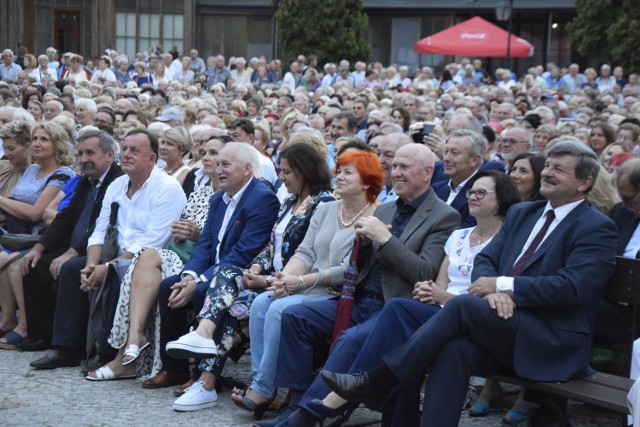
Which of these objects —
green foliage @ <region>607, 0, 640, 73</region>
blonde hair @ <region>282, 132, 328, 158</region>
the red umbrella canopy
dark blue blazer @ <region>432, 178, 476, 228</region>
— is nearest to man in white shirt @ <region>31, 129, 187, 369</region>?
blonde hair @ <region>282, 132, 328, 158</region>

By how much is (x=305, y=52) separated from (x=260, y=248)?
28.2 metres

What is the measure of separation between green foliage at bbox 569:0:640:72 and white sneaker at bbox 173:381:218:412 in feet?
87.5

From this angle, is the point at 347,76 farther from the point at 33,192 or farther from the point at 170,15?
the point at 33,192

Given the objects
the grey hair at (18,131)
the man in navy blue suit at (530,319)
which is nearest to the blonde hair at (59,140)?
the grey hair at (18,131)

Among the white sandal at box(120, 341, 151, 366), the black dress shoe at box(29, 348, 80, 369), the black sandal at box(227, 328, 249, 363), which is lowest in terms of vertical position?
the black dress shoe at box(29, 348, 80, 369)

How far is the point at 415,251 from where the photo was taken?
6.13 m

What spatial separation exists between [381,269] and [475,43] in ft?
85.5

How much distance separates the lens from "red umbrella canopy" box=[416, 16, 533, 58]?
30.9m

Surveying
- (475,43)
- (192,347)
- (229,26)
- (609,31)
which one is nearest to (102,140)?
(192,347)

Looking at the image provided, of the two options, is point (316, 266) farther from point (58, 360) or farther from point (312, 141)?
point (58, 360)

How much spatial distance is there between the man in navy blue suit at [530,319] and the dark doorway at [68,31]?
3494cm

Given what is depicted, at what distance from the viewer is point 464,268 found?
19.8 ft

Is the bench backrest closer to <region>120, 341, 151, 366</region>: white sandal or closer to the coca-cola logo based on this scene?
<region>120, 341, 151, 366</region>: white sandal

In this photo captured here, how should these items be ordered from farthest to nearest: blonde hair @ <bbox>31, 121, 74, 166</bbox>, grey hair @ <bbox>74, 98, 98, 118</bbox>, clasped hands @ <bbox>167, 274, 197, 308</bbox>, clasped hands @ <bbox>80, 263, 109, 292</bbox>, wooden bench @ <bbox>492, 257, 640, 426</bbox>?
grey hair @ <bbox>74, 98, 98, 118</bbox>
blonde hair @ <bbox>31, 121, 74, 166</bbox>
clasped hands @ <bbox>80, 263, 109, 292</bbox>
clasped hands @ <bbox>167, 274, 197, 308</bbox>
wooden bench @ <bbox>492, 257, 640, 426</bbox>
